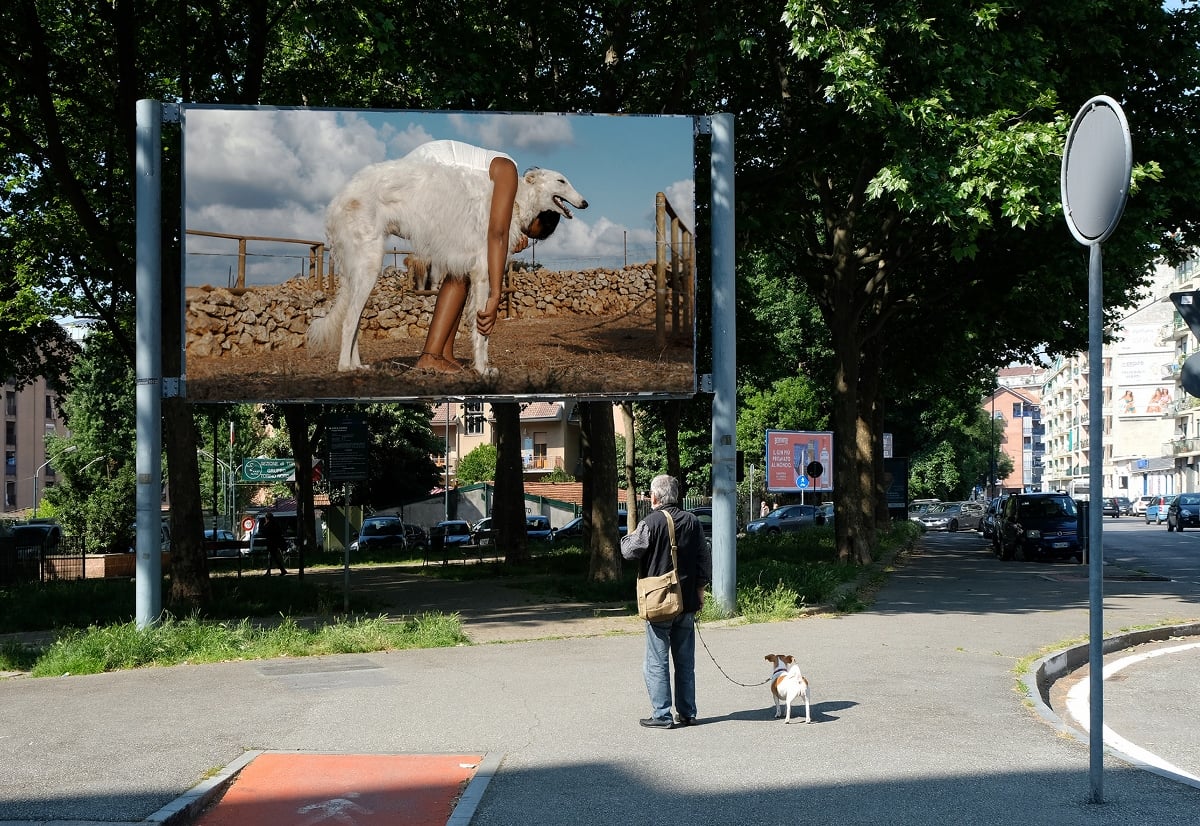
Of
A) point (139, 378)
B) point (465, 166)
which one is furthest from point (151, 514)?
point (465, 166)

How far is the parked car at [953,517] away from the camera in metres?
65.4

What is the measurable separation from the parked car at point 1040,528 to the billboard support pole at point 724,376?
1707 centimetres

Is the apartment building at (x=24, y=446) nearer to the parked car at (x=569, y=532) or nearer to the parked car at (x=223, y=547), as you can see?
the parked car at (x=223, y=547)

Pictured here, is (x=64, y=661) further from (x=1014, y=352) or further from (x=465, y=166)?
(x=1014, y=352)

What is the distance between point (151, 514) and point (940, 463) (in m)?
66.7

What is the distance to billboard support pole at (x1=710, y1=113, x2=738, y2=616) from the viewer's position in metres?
15.9

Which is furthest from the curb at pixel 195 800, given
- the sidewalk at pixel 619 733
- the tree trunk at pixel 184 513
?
the tree trunk at pixel 184 513

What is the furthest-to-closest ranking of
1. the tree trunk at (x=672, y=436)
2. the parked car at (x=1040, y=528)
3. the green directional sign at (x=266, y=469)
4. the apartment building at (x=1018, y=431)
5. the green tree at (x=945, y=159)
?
the apartment building at (x=1018, y=431) → the green directional sign at (x=266, y=469) → the tree trunk at (x=672, y=436) → the parked car at (x=1040, y=528) → the green tree at (x=945, y=159)

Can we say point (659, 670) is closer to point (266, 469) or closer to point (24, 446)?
point (266, 469)

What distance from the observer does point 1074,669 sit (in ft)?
41.7

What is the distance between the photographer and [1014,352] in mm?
38594

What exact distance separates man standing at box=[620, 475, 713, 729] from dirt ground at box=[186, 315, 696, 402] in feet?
23.5

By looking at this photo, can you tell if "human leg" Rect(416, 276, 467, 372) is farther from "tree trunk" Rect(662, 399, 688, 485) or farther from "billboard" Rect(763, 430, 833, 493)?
"billboard" Rect(763, 430, 833, 493)

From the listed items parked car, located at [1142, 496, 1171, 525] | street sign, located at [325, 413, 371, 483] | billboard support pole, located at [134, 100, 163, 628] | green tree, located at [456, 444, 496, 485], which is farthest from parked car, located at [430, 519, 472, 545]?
parked car, located at [1142, 496, 1171, 525]
